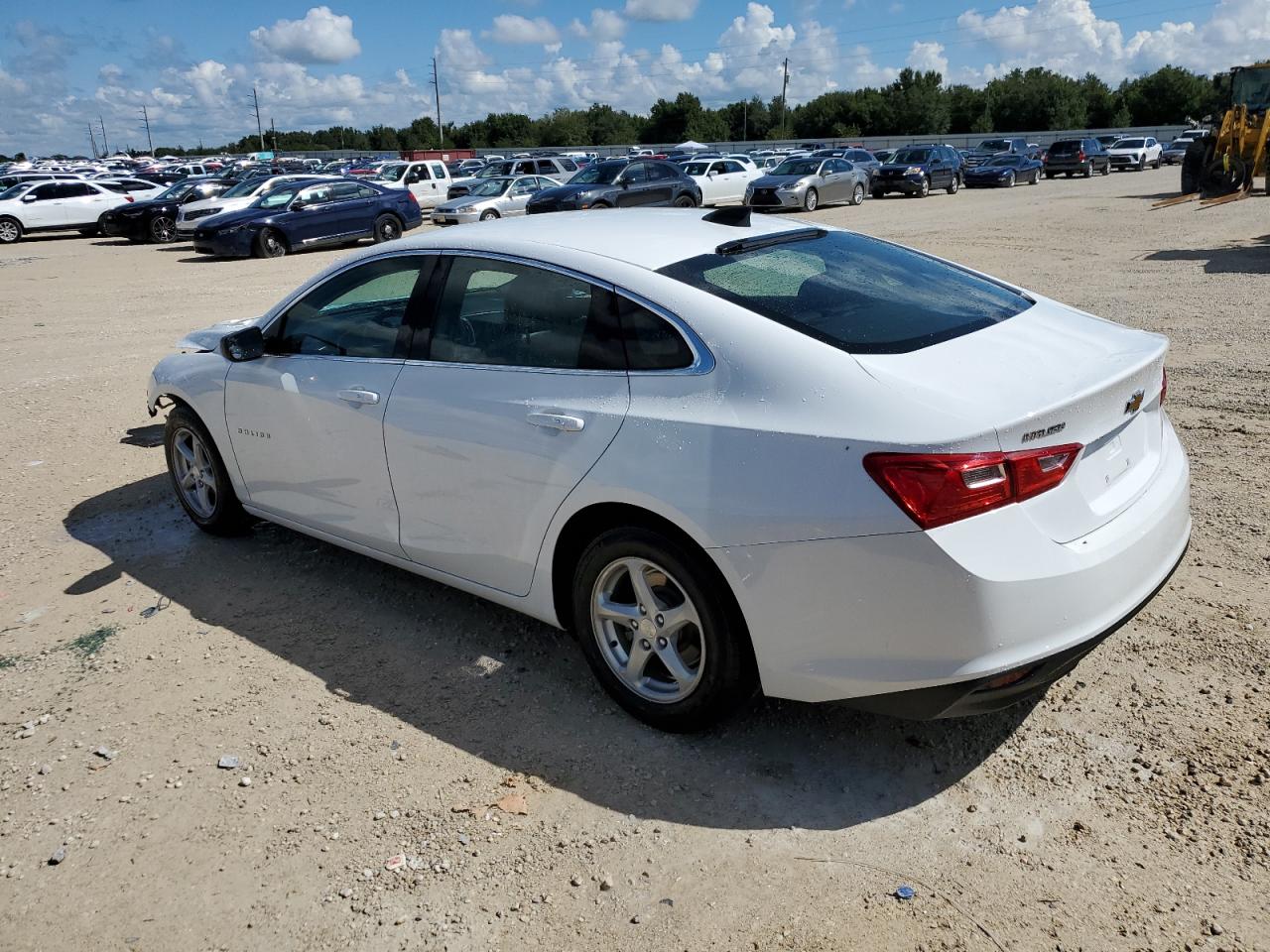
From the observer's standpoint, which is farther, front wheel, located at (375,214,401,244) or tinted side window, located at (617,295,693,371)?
front wheel, located at (375,214,401,244)

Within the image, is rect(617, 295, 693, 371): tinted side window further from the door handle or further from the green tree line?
the green tree line

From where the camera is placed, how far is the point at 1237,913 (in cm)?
246

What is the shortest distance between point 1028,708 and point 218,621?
339cm

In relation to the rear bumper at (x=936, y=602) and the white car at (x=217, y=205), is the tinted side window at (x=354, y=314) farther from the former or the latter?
the white car at (x=217, y=205)

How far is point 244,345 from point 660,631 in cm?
253

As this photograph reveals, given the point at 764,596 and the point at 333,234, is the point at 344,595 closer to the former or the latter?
the point at 764,596

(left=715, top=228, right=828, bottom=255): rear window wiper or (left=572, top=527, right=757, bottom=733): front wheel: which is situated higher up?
(left=715, top=228, right=828, bottom=255): rear window wiper

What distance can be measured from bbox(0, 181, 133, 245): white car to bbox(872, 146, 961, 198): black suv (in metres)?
24.1

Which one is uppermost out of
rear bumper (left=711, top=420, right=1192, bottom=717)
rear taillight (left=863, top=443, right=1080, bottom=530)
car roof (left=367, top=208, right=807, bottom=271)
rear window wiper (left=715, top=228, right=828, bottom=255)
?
car roof (left=367, top=208, right=807, bottom=271)

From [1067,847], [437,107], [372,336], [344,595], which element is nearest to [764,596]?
[1067,847]

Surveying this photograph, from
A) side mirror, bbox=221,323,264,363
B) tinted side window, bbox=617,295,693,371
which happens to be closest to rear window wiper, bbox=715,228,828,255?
tinted side window, bbox=617,295,693,371

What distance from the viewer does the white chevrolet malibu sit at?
2.63 metres

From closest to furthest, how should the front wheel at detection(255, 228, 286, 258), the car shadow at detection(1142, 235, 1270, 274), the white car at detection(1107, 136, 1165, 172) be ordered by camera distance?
1. the car shadow at detection(1142, 235, 1270, 274)
2. the front wheel at detection(255, 228, 286, 258)
3. the white car at detection(1107, 136, 1165, 172)

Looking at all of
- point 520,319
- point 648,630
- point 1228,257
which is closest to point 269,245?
point 1228,257
